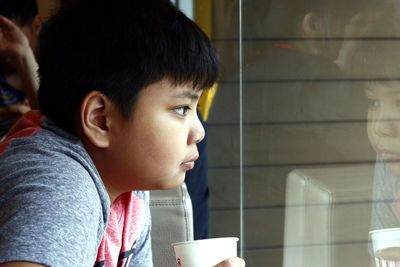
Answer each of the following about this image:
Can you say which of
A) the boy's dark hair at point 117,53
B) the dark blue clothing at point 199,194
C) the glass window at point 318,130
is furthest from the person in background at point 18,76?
the boy's dark hair at point 117,53

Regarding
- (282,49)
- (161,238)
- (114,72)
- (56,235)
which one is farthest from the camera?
(161,238)

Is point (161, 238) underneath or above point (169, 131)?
underneath

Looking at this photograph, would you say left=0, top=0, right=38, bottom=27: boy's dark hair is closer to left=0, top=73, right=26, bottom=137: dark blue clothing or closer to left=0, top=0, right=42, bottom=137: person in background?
left=0, top=0, right=42, bottom=137: person in background

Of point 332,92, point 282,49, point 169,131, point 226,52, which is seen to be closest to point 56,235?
point 169,131

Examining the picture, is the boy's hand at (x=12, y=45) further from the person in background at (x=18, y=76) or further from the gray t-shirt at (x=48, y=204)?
the gray t-shirt at (x=48, y=204)

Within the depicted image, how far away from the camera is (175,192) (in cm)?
148

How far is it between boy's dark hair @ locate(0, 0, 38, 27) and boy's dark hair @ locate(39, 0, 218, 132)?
183 cm

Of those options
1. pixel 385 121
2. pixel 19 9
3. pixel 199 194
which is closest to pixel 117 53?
pixel 385 121

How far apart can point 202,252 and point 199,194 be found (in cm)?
88

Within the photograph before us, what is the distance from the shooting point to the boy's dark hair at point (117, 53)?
910mm

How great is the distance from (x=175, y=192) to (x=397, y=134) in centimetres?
86

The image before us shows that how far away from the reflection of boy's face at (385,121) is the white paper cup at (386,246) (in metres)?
0.08

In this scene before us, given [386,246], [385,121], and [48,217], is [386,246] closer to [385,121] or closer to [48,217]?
[385,121]

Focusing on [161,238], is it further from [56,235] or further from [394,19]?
[394,19]
